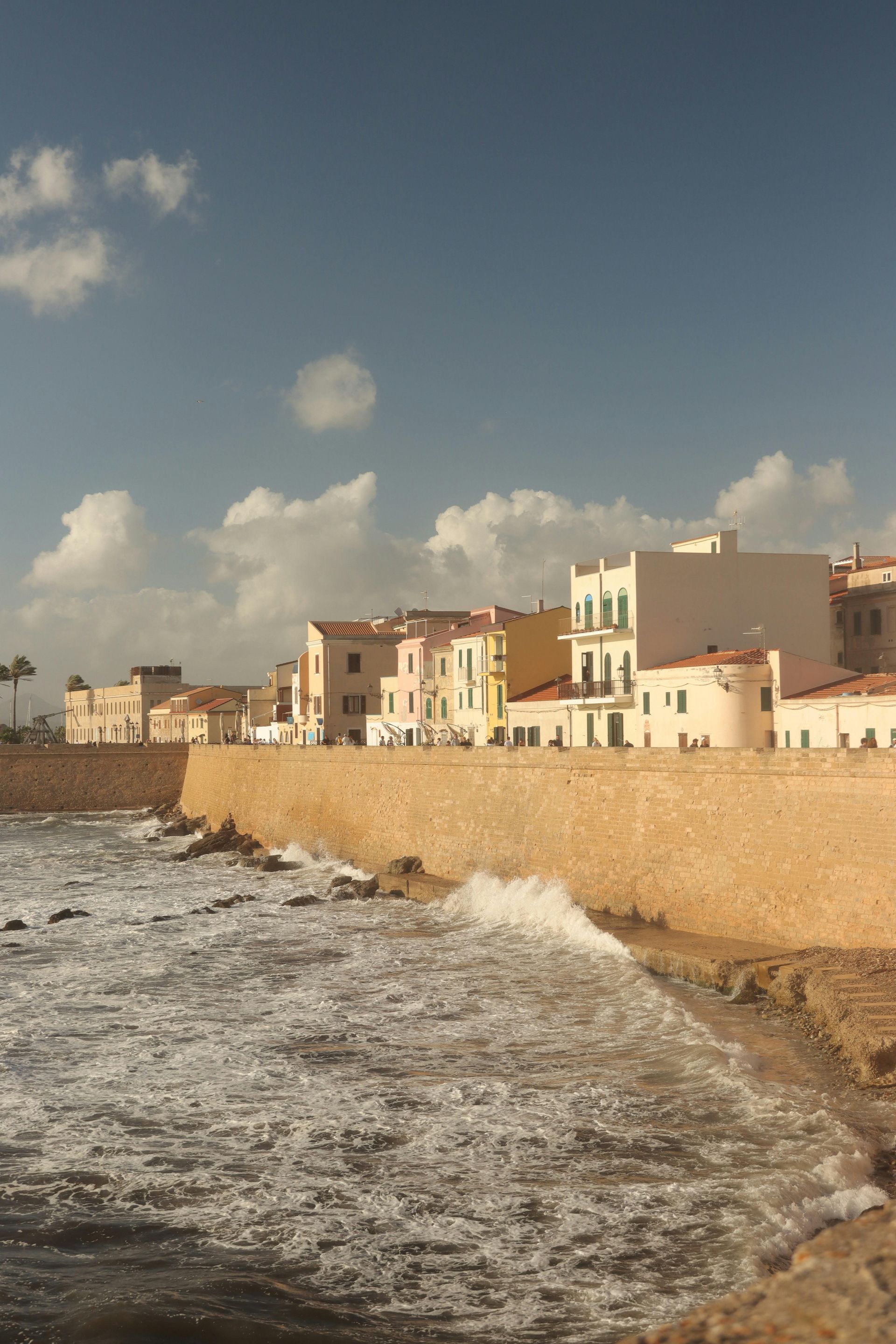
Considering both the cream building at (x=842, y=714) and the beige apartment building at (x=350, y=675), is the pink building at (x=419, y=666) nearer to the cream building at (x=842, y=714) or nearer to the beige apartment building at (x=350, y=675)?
the beige apartment building at (x=350, y=675)

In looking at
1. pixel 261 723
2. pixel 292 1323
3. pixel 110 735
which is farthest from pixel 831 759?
pixel 110 735

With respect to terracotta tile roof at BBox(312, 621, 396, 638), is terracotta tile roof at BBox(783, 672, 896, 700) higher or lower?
lower

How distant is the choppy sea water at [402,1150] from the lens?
28.1ft

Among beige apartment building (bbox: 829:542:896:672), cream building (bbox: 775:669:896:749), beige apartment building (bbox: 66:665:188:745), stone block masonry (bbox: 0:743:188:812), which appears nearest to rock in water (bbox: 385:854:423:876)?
cream building (bbox: 775:669:896:749)

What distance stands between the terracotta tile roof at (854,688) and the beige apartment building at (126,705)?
8100 cm

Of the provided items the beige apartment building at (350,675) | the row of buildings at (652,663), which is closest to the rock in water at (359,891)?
the row of buildings at (652,663)

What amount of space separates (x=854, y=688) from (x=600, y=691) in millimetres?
9511

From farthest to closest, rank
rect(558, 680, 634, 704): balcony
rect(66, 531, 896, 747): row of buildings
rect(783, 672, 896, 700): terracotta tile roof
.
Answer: rect(558, 680, 634, 704): balcony, rect(66, 531, 896, 747): row of buildings, rect(783, 672, 896, 700): terracotta tile roof

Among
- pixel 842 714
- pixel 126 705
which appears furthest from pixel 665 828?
pixel 126 705

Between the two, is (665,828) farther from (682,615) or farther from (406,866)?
(682,615)

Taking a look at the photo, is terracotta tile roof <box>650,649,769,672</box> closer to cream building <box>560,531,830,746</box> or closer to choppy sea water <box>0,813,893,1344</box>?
cream building <box>560,531,830,746</box>

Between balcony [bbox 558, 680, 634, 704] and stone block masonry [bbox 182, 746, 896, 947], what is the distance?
580 cm

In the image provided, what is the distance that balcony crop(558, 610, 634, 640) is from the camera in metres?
34.1

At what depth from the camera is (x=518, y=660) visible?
42.0 metres
